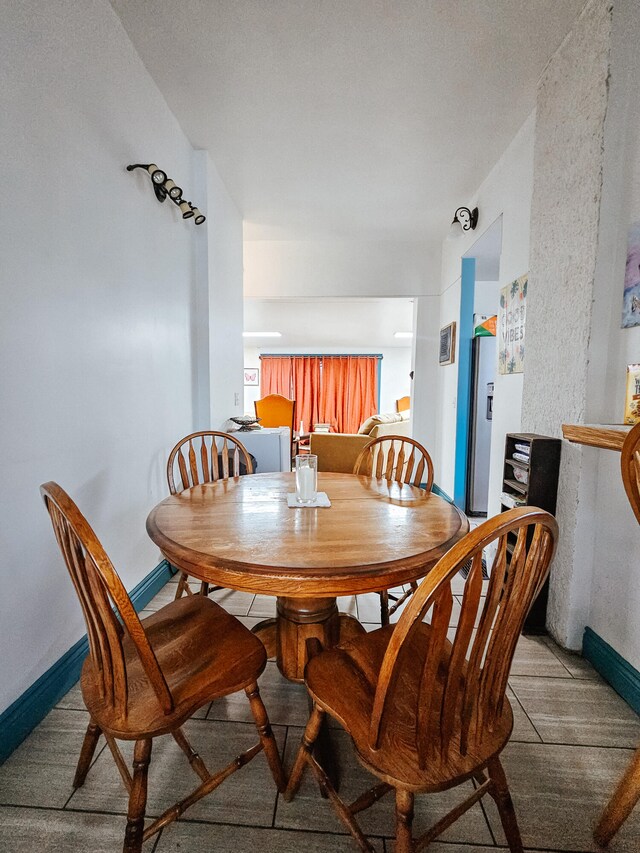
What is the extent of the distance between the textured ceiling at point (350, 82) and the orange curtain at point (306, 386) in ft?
16.9

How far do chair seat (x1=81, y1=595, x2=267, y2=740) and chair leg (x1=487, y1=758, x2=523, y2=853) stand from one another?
22.1 inches

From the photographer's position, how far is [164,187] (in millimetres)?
2090

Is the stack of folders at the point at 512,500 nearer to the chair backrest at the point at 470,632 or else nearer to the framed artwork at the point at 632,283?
the framed artwork at the point at 632,283

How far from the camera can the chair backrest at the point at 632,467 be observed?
2.95ft

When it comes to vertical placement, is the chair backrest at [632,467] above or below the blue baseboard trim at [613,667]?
above

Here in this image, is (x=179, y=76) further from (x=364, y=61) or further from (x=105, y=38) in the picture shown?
(x=364, y=61)

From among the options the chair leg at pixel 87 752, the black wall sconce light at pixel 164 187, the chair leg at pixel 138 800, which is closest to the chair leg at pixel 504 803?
the chair leg at pixel 138 800

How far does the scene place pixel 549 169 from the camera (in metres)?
1.87

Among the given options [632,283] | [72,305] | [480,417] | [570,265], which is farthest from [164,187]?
[480,417]

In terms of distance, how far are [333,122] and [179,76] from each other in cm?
84

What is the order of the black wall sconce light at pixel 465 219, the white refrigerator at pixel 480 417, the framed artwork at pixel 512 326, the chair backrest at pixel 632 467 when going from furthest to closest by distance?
the white refrigerator at pixel 480 417 → the black wall sconce light at pixel 465 219 → the framed artwork at pixel 512 326 → the chair backrest at pixel 632 467

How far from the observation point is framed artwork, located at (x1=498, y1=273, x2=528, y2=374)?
7.38 ft

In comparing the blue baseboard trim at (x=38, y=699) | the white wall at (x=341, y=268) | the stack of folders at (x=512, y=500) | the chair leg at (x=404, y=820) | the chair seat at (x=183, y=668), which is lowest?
the blue baseboard trim at (x=38, y=699)

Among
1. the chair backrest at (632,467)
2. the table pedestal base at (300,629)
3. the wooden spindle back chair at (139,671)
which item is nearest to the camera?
the wooden spindle back chair at (139,671)
